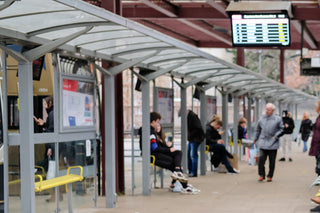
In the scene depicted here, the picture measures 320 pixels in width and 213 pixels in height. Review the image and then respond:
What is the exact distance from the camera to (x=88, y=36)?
8055 millimetres

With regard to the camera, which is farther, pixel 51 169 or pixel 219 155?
pixel 219 155

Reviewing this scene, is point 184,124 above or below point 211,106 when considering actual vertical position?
below

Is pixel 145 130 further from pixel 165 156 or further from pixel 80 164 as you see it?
pixel 80 164

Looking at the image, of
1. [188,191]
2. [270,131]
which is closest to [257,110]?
[270,131]

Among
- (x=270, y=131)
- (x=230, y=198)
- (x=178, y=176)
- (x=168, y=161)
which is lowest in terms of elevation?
(x=230, y=198)

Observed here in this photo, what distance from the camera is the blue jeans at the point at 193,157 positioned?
1425cm

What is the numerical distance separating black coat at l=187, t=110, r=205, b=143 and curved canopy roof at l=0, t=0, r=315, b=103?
2.33 metres

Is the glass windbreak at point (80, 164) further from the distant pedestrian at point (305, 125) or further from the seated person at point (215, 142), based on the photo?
the distant pedestrian at point (305, 125)

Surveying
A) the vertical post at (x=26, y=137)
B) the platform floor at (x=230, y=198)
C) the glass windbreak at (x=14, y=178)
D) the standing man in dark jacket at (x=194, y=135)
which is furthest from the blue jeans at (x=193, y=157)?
the vertical post at (x=26, y=137)

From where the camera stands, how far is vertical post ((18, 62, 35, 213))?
23.5ft

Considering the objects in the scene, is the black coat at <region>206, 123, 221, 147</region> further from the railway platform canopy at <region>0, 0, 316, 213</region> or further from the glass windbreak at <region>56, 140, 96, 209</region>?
the glass windbreak at <region>56, 140, 96, 209</region>

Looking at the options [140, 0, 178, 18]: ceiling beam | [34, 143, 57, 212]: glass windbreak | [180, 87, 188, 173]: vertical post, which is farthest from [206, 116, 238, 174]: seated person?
[34, 143, 57, 212]: glass windbreak

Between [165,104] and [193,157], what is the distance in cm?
181

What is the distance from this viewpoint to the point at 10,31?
6938mm
